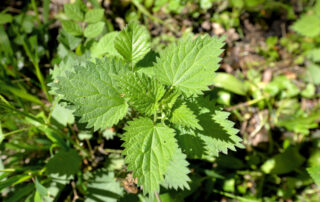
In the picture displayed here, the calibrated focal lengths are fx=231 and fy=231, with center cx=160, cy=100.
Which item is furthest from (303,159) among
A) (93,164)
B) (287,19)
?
(93,164)

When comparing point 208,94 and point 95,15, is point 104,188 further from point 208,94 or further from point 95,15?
point 95,15

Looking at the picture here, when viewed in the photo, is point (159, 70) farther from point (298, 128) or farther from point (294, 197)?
point (294, 197)

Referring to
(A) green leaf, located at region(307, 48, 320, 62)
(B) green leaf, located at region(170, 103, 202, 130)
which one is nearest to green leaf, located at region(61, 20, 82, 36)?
(B) green leaf, located at region(170, 103, 202, 130)

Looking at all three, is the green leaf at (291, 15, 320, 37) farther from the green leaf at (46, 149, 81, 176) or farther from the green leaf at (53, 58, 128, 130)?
the green leaf at (46, 149, 81, 176)

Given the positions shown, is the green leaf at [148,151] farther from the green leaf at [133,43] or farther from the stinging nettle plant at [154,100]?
the green leaf at [133,43]

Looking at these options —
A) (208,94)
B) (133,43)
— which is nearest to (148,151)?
(133,43)

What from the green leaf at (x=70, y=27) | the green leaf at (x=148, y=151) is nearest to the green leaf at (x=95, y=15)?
the green leaf at (x=70, y=27)
